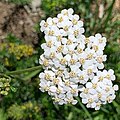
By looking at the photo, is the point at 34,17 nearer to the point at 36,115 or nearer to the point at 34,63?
the point at 34,63

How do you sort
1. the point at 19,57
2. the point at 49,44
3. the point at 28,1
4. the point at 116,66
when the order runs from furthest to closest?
the point at 28,1 < the point at 19,57 < the point at 116,66 < the point at 49,44

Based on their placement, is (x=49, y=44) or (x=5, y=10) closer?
(x=49, y=44)

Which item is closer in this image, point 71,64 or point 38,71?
point 71,64

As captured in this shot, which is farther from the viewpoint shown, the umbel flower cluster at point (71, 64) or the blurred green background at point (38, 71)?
the blurred green background at point (38, 71)

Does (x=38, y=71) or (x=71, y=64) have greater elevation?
(x=38, y=71)

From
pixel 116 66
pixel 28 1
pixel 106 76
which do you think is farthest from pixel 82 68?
pixel 28 1
